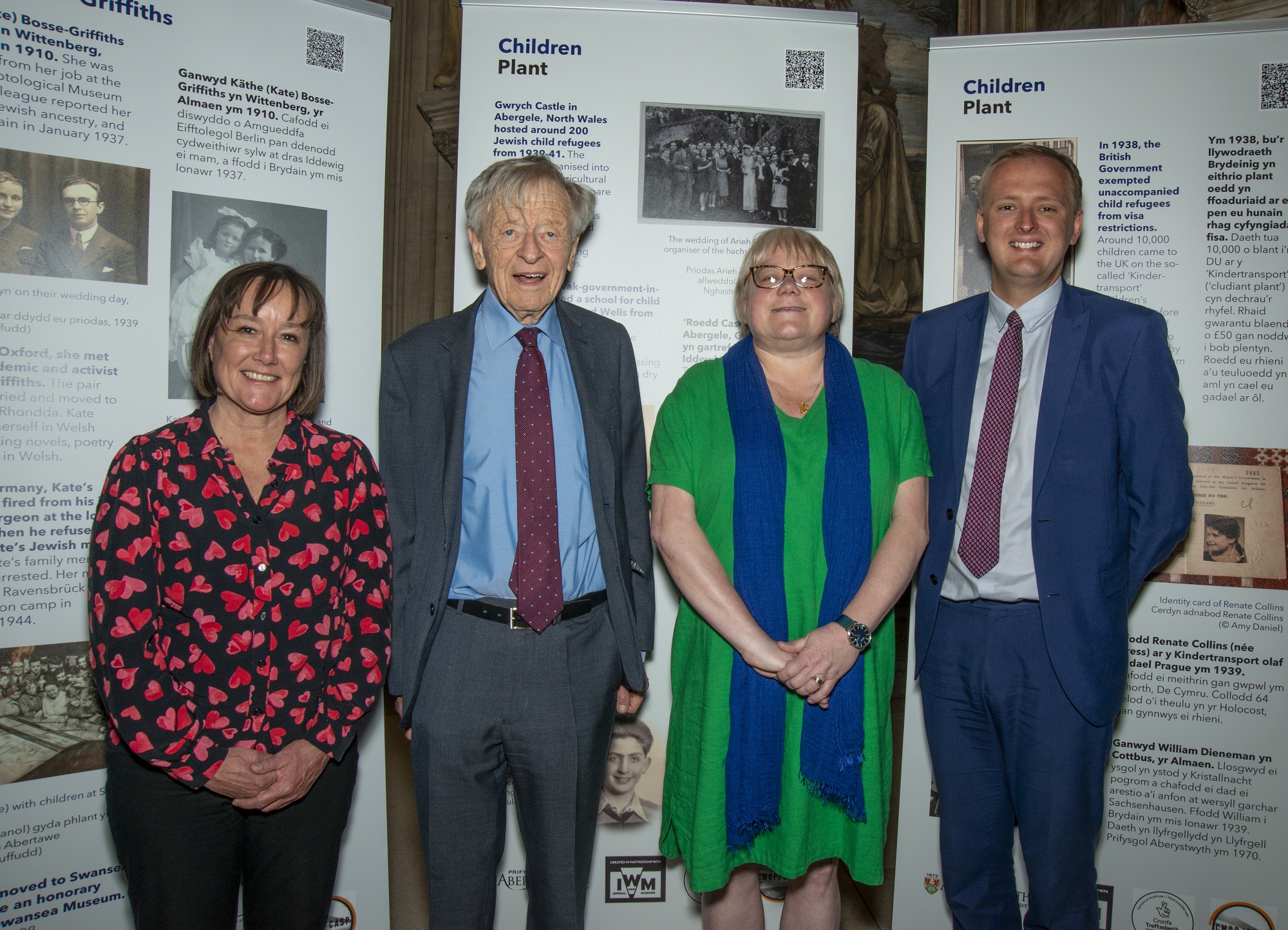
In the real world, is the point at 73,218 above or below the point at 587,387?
above

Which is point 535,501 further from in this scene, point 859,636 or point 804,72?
point 804,72

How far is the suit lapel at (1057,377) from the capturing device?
81.1 inches

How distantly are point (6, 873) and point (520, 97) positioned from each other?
278cm

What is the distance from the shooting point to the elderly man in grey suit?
72.1 inches

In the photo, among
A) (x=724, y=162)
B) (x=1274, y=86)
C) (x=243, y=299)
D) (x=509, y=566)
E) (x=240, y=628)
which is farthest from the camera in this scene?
(x=724, y=162)

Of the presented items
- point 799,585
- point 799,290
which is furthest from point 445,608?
point 799,290

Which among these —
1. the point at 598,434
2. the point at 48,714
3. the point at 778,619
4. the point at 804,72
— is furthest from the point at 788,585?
the point at 48,714

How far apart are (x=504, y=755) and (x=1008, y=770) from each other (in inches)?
52.1

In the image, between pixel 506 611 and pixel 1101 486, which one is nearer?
pixel 506 611

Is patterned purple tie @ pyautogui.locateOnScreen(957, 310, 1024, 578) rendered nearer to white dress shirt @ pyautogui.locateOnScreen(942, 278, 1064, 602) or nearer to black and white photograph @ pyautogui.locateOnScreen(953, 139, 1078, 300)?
white dress shirt @ pyautogui.locateOnScreen(942, 278, 1064, 602)

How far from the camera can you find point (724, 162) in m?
2.76

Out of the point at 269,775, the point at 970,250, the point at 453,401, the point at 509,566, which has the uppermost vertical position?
the point at 970,250

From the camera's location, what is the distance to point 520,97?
9.03 ft

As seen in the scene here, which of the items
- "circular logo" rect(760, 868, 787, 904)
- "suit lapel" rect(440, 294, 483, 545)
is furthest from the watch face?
"circular logo" rect(760, 868, 787, 904)
